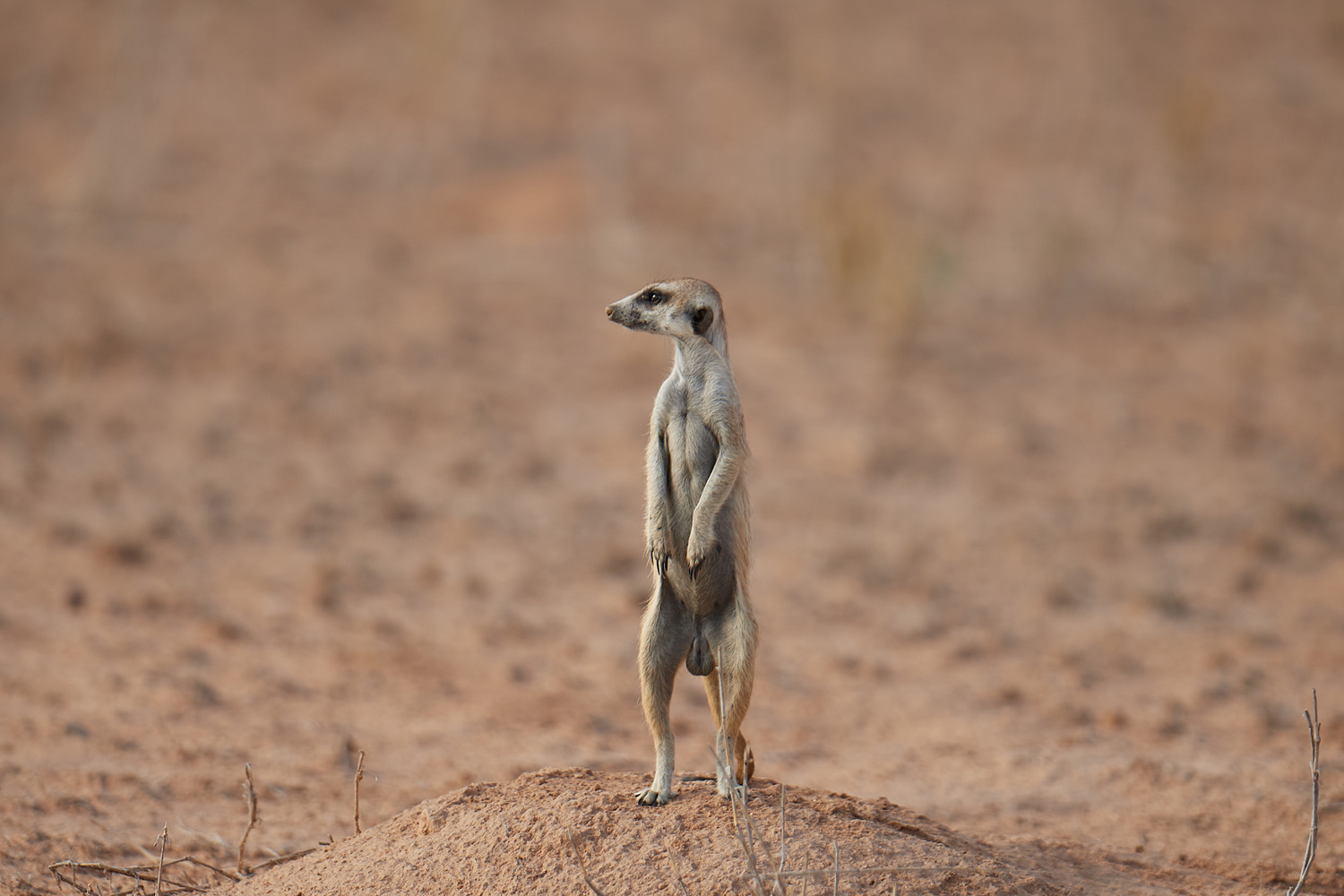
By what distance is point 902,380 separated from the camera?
33.1 ft

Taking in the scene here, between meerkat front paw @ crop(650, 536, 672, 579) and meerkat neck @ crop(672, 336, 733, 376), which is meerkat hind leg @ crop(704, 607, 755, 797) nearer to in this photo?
meerkat front paw @ crop(650, 536, 672, 579)

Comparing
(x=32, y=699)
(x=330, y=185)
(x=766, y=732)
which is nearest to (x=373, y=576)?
(x=32, y=699)

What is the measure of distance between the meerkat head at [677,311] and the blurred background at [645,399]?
2158 mm

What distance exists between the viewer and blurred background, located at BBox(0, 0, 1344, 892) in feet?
18.2

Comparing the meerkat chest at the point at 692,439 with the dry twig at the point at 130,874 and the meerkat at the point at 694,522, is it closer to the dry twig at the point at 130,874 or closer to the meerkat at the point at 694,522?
the meerkat at the point at 694,522

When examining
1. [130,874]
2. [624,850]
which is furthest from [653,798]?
[130,874]

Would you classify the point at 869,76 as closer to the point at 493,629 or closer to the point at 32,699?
the point at 493,629

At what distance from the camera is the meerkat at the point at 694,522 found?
3297 millimetres

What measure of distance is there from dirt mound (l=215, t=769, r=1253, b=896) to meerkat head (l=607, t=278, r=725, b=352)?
1.32 metres

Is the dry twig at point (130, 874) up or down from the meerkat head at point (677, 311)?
down

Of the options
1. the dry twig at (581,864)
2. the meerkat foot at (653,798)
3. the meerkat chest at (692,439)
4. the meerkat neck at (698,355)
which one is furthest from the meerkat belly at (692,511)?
the dry twig at (581,864)

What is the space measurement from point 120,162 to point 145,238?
1413 millimetres

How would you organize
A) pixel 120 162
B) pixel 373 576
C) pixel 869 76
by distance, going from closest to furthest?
1. pixel 373 576
2. pixel 120 162
3. pixel 869 76

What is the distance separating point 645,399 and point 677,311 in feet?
21.2
